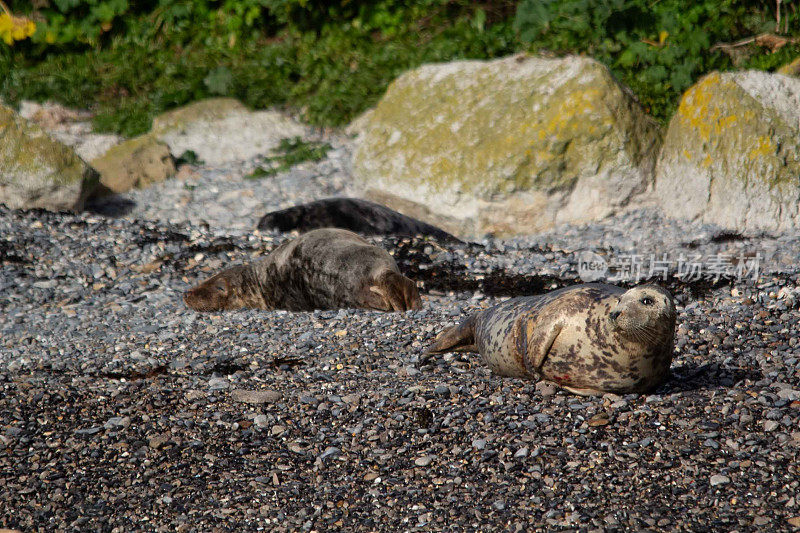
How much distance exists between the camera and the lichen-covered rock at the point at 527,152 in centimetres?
780

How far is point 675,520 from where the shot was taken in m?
3.07

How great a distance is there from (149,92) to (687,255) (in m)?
7.99

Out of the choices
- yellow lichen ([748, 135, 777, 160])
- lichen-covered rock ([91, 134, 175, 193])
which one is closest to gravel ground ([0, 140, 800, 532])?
yellow lichen ([748, 135, 777, 160])

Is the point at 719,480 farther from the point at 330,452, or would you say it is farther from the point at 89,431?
the point at 89,431

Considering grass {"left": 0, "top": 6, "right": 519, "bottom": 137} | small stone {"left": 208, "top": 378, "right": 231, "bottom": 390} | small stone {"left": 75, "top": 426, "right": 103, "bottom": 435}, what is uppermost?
grass {"left": 0, "top": 6, "right": 519, "bottom": 137}

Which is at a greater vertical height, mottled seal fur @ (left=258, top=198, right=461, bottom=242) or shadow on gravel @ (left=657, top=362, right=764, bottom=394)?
shadow on gravel @ (left=657, top=362, right=764, bottom=394)

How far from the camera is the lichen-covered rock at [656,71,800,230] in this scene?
727 cm

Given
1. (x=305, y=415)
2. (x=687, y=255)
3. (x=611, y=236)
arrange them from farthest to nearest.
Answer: (x=611, y=236) → (x=687, y=255) → (x=305, y=415)

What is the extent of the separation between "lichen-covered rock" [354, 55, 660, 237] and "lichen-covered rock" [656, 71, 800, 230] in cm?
33

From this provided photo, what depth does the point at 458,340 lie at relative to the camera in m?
4.64

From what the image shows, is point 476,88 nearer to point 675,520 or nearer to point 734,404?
point 734,404

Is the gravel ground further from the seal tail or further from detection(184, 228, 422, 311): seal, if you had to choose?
detection(184, 228, 422, 311): seal

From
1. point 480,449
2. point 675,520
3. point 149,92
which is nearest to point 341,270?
point 480,449

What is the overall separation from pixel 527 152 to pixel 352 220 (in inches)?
67.5
